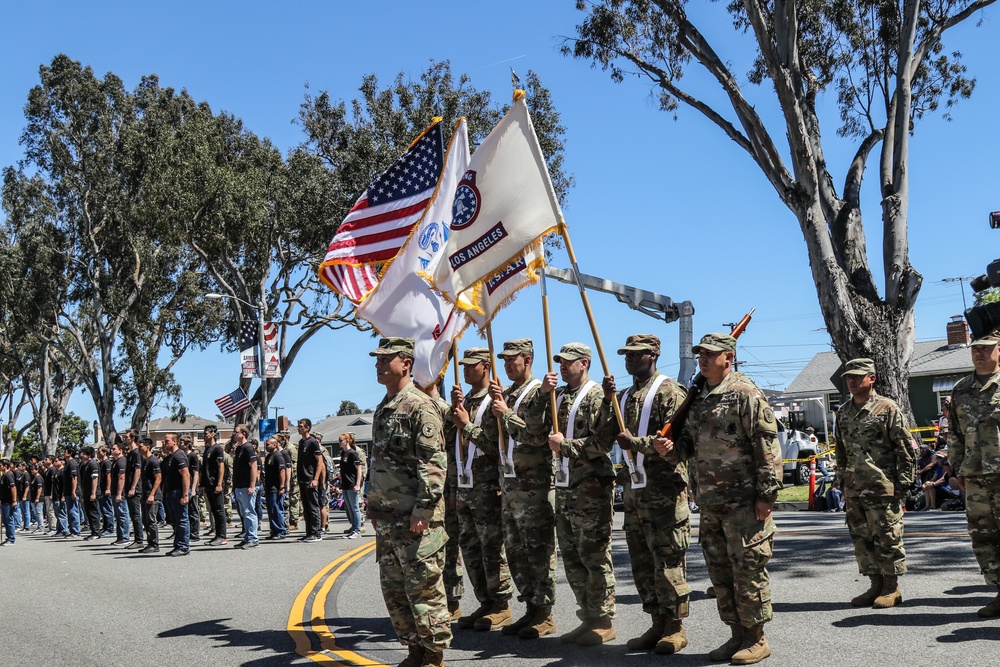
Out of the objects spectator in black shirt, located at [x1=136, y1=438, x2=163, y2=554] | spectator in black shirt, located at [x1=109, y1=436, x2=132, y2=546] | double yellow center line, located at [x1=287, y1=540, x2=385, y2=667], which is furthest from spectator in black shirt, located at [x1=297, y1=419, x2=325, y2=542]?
double yellow center line, located at [x1=287, y1=540, x2=385, y2=667]

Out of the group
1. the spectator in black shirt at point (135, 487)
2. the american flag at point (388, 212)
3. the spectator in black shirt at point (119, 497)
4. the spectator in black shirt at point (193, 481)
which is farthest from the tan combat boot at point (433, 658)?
the spectator in black shirt at point (119, 497)

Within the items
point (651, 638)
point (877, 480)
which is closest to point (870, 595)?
point (877, 480)

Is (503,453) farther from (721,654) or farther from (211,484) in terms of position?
(211,484)

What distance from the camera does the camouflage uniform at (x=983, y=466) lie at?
696 cm

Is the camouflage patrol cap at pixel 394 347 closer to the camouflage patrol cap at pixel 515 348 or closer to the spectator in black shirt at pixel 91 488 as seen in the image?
the camouflage patrol cap at pixel 515 348

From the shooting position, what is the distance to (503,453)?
7211mm

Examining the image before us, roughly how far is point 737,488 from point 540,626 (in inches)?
77.3

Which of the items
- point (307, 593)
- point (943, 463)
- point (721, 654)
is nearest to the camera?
point (721, 654)

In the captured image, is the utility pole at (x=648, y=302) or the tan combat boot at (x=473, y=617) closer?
the tan combat boot at (x=473, y=617)

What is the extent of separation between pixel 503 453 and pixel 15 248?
36666 millimetres

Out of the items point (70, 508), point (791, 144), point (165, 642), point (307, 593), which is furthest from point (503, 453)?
point (70, 508)

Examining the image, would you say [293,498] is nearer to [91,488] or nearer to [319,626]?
[91,488]

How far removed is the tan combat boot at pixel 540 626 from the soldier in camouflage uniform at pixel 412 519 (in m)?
1.03

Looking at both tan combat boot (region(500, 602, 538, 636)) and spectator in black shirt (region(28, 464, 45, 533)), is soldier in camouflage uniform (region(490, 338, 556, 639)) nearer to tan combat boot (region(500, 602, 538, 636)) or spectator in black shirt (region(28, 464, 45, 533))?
tan combat boot (region(500, 602, 538, 636))
